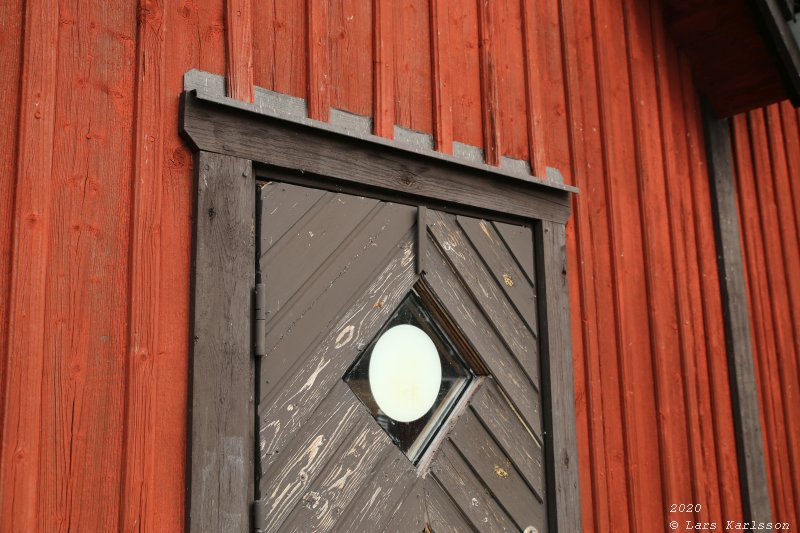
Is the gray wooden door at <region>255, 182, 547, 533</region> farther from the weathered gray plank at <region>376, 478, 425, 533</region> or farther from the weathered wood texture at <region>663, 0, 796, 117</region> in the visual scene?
the weathered wood texture at <region>663, 0, 796, 117</region>

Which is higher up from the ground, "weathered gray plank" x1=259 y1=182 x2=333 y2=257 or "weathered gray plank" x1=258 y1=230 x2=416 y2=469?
"weathered gray plank" x1=259 y1=182 x2=333 y2=257

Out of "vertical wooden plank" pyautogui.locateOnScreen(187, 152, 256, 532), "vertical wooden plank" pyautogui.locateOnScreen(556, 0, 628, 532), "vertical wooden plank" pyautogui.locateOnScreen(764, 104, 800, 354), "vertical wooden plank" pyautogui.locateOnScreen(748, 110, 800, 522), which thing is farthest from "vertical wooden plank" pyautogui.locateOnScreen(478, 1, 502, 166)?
"vertical wooden plank" pyautogui.locateOnScreen(764, 104, 800, 354)

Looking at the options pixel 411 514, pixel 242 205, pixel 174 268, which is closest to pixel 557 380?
pixel 411 514

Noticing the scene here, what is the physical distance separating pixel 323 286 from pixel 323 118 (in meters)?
0.61

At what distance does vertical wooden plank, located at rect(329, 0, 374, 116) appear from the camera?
9.56 ft

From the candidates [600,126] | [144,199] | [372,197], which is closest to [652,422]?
[600,126]

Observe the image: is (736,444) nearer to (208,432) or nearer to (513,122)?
(513,122)

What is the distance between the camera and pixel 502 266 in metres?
3.27

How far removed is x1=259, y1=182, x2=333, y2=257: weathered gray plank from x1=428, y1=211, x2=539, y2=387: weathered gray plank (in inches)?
22.5

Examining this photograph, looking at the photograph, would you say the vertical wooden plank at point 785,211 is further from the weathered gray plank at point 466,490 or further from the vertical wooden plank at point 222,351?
the vertical wooden plank at point 222,351

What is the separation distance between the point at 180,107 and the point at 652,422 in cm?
273

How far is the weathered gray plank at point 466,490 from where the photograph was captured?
9.45 feet

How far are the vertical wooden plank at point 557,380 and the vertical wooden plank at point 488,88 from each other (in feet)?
1.30

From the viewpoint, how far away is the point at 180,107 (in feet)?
7.99
